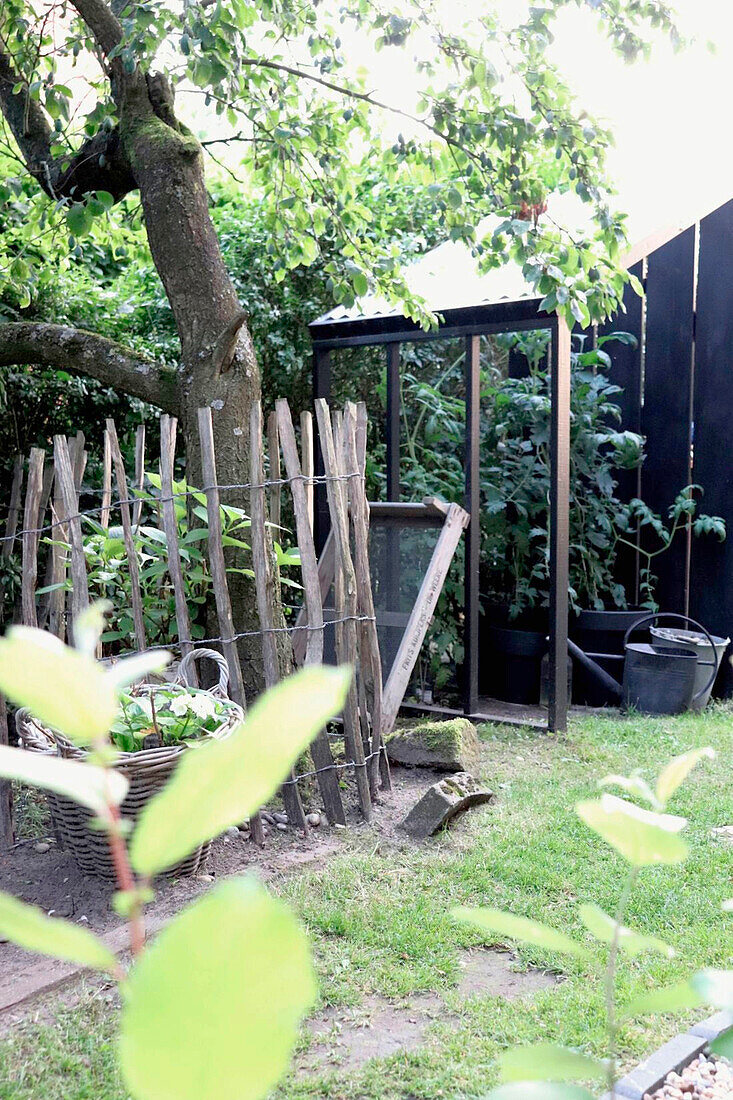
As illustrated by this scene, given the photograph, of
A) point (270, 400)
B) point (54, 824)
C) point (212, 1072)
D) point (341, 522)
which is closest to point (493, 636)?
point (270, 400)

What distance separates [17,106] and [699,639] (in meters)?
4.12

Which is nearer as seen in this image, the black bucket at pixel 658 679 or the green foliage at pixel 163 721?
the green foliage at pixel 163 721

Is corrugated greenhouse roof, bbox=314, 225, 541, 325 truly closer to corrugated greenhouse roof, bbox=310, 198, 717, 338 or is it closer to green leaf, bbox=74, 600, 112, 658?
corrugated greenhouse roof, bbox=310, 198, 717, 338

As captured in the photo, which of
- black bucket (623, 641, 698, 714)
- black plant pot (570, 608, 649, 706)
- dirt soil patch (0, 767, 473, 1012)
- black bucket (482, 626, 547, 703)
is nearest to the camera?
dirt soil patch (0, 767, 473, 1012)

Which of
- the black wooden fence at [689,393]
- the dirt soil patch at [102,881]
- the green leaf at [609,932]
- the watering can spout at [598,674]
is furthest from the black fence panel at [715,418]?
the green leaf at [609,932]

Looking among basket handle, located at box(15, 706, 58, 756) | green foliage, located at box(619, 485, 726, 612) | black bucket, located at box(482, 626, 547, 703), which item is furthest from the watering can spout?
basket handle, located at box(15, 706, 58, 756)

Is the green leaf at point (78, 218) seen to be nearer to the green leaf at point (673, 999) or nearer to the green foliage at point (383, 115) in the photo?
the green foliage at point (383, 115)

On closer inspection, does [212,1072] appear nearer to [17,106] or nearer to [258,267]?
[17,106]

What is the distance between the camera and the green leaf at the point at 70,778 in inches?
8.7

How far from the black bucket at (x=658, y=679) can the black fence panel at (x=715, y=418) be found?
20.5 inches

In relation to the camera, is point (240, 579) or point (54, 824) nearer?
point (54, 824)

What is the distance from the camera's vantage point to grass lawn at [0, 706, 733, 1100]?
1961 mm

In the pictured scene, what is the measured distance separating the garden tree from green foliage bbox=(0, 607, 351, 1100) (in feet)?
10.0

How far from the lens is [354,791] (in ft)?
12.1
